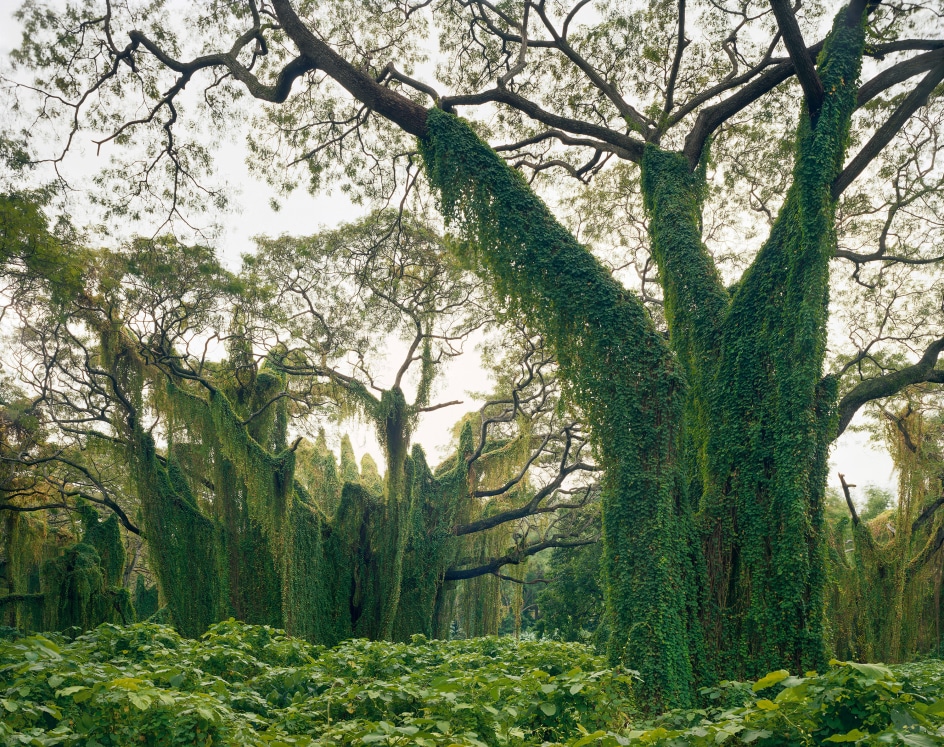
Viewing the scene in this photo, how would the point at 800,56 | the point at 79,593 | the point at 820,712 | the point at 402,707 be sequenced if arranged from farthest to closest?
the point at 79,593 → the point at 800,56 → the point at 402,707 → the point at 820,712

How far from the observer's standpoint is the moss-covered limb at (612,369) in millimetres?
6629

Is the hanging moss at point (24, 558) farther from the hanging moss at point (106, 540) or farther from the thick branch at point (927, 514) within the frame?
A: the thick branch at point (927, 514)

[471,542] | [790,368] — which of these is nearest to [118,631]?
[790,368]

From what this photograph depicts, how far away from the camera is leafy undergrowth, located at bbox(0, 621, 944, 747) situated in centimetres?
212

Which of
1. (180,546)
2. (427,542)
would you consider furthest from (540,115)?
(180,546)

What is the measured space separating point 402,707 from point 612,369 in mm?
4649

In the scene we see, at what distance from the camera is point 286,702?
4188 millimetres

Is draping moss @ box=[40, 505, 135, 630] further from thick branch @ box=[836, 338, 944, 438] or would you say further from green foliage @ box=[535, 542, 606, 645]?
thick branch @ box=[836, 338, 944, 438]

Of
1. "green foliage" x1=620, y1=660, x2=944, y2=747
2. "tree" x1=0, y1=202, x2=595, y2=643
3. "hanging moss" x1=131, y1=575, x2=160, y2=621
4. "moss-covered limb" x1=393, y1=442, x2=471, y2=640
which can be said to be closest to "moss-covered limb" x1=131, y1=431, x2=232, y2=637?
"tree" x1=0, y1=202, x2=595, y2=643

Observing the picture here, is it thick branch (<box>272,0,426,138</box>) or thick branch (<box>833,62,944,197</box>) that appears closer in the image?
thick branch (<box>833,62,944,197</box>)

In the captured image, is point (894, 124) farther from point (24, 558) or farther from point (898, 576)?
point (24, 558)

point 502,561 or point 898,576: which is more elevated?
point 502,561

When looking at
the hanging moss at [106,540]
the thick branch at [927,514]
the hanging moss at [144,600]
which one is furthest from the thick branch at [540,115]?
the hanging moss at [144,600]

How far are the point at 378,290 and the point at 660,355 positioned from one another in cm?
797
